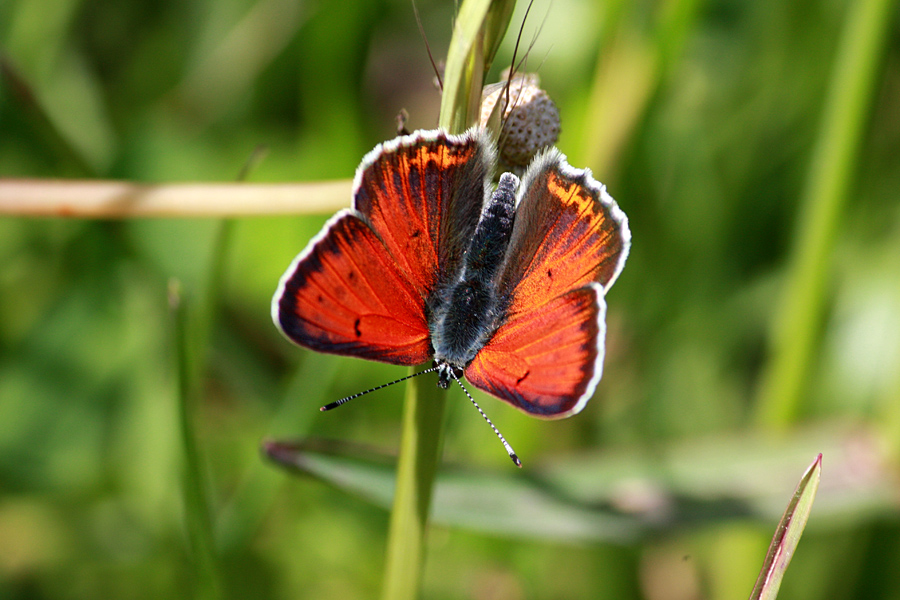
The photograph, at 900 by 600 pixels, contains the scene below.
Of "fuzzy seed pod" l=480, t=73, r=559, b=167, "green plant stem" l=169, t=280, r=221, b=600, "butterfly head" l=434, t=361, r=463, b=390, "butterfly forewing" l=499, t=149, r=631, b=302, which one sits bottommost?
"green plant stem" l=169, t=280, r=221, b=600

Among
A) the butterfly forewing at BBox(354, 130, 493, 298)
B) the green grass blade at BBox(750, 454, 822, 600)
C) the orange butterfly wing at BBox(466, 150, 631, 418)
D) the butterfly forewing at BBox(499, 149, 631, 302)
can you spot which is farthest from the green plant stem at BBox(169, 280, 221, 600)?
the green grass blade at BBox(750, 454, 822, 600)

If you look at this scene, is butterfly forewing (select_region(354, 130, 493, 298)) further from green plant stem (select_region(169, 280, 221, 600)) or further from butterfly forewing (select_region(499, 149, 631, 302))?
green plant stem (select_region(169, 280, 221, 600))

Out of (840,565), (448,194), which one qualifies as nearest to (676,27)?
(448,194)

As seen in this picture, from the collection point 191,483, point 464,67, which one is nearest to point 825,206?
point 464,67

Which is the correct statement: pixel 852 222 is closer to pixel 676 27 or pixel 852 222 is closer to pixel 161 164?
pixel 676 27

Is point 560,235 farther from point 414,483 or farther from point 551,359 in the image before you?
point 414,483

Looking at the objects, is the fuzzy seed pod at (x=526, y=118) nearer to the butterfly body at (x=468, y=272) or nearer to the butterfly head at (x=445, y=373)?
the butterfly body at (x=468, y=272)

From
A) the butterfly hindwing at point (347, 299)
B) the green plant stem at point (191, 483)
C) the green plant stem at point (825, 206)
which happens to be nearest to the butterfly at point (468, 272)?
the butterfly hindwing at point (347, 299)

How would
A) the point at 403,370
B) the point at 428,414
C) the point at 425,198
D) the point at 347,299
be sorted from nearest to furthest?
the point at 428,414 → the point at 347,299 → the point at 425,198 → the point at 403,370
